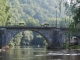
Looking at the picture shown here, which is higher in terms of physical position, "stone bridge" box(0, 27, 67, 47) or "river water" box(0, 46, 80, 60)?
"stone bridge" box(0, 27, 67, 47)

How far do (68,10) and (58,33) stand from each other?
42981 millimetres

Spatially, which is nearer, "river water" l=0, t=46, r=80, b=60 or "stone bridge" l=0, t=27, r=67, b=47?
"river water" l=0, t=46, r=80, b=60

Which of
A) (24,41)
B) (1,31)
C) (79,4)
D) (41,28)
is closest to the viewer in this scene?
(79,4)

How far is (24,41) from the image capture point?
486ft

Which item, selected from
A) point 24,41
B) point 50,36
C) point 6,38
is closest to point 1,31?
point 6,38

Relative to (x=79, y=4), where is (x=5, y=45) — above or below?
below

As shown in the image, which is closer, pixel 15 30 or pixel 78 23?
pixel 78 23

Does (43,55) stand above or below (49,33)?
below

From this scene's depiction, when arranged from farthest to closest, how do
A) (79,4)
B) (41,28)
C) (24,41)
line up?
(24,41) → (41,28) → (79,4)

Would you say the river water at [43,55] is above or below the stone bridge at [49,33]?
below

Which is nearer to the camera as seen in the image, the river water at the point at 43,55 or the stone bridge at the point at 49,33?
the river water at the point at 43,55

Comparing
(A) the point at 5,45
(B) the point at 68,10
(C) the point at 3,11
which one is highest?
(C) the point at 3,11

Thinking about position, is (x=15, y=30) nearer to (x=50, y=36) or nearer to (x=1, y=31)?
(x=1, y=31)

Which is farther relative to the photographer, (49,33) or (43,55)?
(49,33)
